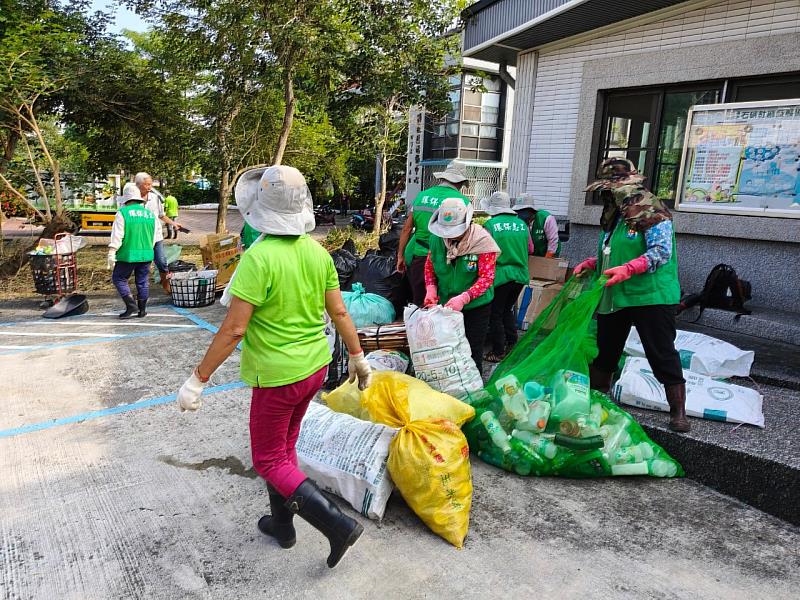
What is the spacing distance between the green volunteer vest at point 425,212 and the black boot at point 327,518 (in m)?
2.97

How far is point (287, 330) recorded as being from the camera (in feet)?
7.53

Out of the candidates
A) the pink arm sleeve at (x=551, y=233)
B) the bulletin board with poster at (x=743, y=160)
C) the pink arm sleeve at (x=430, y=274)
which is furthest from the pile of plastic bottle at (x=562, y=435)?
the bulletin board with poster at (x=743, y=160)

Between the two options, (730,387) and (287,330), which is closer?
(287,330)

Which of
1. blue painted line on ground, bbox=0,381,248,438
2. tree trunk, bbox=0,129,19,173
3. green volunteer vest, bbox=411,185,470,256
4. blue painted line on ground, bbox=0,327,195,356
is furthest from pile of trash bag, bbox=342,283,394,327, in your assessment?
tree trunk, bbox=0,129,19,173

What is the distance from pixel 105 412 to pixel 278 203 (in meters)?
2.60

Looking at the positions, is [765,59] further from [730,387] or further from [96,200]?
[96,200]

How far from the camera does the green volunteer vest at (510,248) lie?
188 inches

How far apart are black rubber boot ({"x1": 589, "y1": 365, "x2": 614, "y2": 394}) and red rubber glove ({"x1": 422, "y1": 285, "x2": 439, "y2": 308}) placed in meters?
1.19

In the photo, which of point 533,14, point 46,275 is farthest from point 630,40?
point 46,275

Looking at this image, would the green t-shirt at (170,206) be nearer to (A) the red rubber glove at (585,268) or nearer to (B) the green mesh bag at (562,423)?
(A) the red rubber glove at (585,268)

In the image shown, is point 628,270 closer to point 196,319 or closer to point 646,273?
point 646,273

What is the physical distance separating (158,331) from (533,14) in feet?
18.0

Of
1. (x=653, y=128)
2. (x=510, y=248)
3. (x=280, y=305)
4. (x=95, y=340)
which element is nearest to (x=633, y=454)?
(x=510, y=248)

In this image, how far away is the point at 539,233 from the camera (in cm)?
613
